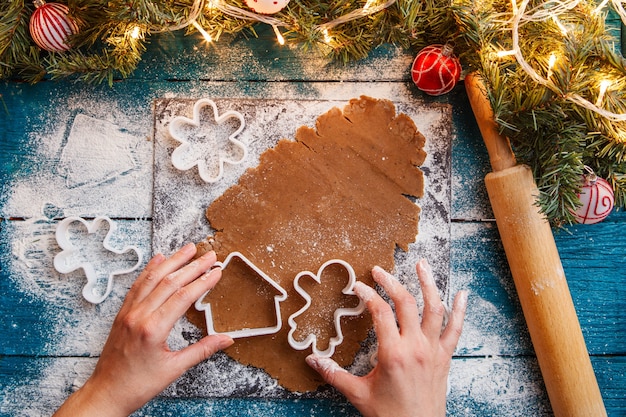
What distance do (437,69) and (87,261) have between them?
1.01 m

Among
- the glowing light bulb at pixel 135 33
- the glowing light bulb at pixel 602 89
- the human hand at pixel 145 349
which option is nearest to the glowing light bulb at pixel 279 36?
the glowing light bulb at pixel 135 33

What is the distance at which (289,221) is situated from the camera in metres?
1.23

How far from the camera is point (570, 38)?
1070mm

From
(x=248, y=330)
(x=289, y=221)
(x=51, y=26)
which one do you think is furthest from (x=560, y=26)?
(x=51, y=26)

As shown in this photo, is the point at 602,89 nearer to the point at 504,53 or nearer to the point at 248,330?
the point at 504,53

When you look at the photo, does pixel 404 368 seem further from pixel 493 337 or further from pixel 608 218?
pixel 608 218

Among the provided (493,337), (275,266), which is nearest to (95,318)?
(275,266)

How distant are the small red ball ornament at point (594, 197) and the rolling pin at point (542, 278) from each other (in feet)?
0.31

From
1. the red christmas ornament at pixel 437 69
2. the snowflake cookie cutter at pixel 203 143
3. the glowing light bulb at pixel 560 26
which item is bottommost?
the snowflake cookie cutter at pixel 203 143

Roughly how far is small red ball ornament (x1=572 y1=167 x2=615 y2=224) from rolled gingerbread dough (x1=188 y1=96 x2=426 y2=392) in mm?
378

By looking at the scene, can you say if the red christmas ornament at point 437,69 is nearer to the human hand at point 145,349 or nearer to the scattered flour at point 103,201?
the scattered flour at point 103,201

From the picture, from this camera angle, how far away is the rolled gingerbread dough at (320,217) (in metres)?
1.23

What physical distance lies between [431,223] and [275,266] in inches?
16.6

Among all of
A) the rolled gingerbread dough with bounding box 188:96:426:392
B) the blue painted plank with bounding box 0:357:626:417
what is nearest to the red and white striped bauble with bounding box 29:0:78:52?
the rolled gingerbread dough with bounding box 188:96:426:392
